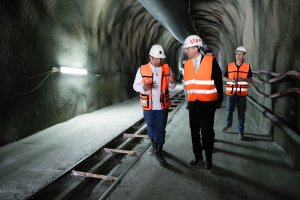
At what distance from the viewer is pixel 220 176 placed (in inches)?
144

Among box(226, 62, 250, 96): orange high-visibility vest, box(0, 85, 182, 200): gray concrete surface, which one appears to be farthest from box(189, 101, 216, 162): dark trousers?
box(0, 85, 182, 200): gray concrete surface

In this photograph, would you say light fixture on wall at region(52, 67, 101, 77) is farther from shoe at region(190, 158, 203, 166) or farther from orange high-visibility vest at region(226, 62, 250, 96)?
shoe at region(190, 158, 203, 166)

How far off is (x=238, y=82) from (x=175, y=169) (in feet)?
8.77

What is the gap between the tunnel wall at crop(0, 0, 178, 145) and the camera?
554 centimetres

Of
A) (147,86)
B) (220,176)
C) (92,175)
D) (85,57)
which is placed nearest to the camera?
(220,176)

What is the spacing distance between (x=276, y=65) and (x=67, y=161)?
501 centimetres

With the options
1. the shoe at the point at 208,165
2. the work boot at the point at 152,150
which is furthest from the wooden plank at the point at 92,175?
the shoe at the point at 208,165

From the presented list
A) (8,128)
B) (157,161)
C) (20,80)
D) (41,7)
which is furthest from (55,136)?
(41,7)

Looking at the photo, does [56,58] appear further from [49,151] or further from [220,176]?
[220,176]

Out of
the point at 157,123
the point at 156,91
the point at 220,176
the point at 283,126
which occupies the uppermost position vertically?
the point at 156,91

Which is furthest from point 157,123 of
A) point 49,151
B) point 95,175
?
point 49,151

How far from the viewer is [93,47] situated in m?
9.44

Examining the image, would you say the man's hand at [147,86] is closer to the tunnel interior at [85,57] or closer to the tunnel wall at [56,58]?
the tunnel interior at [85,57]

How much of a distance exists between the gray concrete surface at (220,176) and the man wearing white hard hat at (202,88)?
17.7 inches
